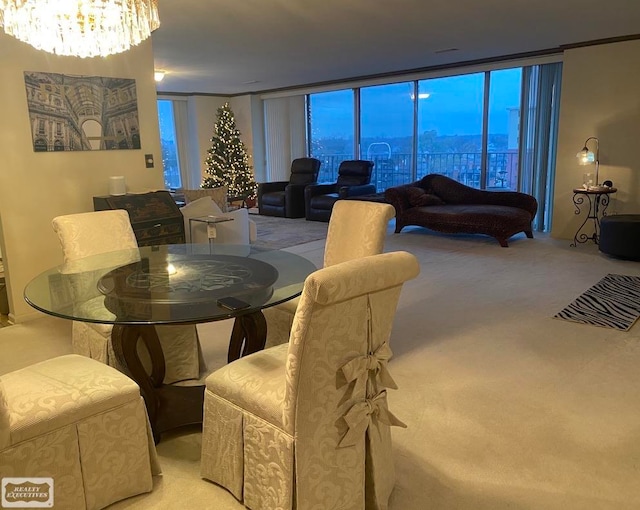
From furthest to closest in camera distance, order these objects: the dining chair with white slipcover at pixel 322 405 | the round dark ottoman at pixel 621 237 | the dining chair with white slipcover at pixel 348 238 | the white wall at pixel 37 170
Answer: the round dark ottoman at pixel 621 237
the white wall at pixel 37 170
the dining chair with white slipcover at pixel 348 238
the dining chair with white slipcover at pixel 322 405

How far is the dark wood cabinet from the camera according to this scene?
13.5 feet

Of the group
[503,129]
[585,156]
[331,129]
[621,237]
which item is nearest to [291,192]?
[331,129]

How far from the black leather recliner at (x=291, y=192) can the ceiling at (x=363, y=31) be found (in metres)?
1.81

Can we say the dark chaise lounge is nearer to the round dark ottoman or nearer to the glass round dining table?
the round dark ottoman

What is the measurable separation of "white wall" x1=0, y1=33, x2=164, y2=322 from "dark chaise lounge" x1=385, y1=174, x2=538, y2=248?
3.76 metres

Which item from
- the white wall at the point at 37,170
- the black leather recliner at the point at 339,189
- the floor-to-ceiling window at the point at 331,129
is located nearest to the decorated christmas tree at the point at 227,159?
the floor-to-ceiling window at the point at 331,129

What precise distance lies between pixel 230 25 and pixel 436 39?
229 centimetres

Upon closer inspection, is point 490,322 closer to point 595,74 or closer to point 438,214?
point 438,214

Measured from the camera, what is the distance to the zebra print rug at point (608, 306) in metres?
3.59

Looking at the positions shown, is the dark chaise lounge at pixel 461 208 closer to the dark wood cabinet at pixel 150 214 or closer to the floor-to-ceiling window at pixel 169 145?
the dark wood cabinet at pixel 150 214

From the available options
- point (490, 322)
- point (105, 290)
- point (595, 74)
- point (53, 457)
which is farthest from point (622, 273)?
point (53, 457)

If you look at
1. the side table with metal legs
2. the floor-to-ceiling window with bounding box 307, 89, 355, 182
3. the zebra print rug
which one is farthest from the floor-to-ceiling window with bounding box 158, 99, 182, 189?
the zebra print rug

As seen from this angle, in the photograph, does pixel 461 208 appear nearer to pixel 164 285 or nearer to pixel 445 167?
pixel 445 167

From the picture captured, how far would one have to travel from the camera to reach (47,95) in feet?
12.7
